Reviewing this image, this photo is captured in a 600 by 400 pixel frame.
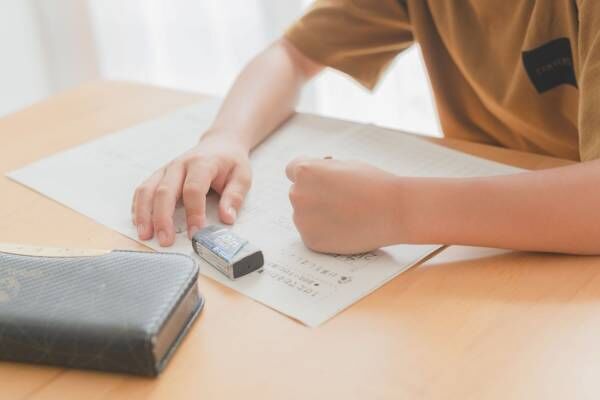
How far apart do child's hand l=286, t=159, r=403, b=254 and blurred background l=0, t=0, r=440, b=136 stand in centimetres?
92

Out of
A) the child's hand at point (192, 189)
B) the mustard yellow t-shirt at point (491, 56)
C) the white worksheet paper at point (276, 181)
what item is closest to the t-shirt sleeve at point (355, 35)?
the mustard yellow t-shirt at point (491, 56)

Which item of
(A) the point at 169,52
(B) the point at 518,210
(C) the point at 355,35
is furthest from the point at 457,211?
(A) the point at 169,52

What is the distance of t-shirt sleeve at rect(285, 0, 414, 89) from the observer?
951mm

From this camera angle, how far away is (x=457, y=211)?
61cm

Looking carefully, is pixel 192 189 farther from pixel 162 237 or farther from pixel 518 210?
pixel 518 210

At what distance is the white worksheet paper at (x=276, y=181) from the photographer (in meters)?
0.58

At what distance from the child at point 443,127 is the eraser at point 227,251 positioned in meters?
0.05

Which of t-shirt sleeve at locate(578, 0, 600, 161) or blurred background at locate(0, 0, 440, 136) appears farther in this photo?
blurred background at locate(0, 0, 440, 136)

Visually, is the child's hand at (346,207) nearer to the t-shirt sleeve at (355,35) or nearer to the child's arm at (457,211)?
the child's arm at (457,211)

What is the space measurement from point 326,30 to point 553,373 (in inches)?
23.7

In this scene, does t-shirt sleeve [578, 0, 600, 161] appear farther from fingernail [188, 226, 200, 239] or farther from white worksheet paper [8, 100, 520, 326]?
fingernail [188, 226, 200, 239]

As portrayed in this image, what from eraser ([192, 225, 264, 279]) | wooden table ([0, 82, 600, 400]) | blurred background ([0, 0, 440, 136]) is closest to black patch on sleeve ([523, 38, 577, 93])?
wooden table ([0, 82, 600, 400])

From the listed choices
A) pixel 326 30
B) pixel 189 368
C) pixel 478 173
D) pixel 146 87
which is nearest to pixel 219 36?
pixel 146 87

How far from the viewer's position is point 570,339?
50 cm
